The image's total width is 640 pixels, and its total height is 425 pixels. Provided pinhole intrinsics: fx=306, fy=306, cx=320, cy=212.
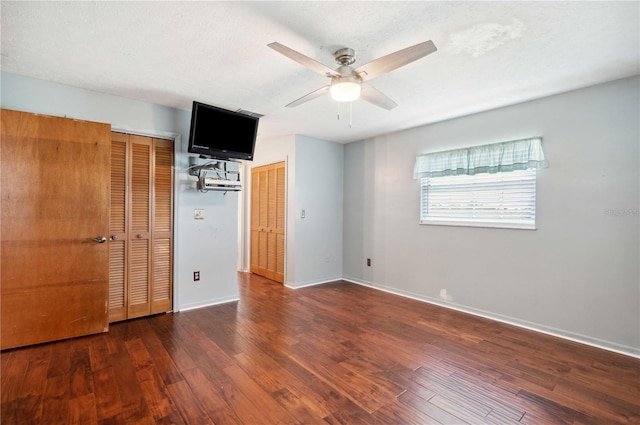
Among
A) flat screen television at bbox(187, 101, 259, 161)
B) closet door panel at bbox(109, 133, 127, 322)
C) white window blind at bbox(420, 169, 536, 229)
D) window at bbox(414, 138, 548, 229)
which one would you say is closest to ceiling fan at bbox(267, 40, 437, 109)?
flat screen television at bbox(187, 101, 259, 161)

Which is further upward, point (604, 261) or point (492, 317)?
point (604, 261)

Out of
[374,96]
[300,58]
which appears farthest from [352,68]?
[300,58]

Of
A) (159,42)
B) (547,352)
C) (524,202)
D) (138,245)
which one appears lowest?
(547,352)

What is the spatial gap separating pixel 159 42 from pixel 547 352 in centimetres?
391

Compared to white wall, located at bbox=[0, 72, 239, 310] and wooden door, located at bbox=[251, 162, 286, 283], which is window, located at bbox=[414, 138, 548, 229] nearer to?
wooden door, located at bbox=[251, 162, 286, 283]

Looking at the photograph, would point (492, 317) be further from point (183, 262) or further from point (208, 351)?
point (183, 262)

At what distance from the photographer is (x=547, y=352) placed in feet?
8.59

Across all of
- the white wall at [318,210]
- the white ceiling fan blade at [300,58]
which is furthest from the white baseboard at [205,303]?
the white ceiling fan blade at [300,58]

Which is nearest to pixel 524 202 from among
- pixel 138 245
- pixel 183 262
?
pixel 183 262

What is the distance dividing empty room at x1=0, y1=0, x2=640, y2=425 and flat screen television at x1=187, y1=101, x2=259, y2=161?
23 millimetres

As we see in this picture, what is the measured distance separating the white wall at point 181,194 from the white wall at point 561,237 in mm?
2518

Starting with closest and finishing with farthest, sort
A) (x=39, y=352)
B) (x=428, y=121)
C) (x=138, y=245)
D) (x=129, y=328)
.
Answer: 1. (x=39, y=352)
2. (x=129, y=328)
3. (x=138, y=245)
4. (x=428, y=121)

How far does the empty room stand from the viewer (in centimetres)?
188

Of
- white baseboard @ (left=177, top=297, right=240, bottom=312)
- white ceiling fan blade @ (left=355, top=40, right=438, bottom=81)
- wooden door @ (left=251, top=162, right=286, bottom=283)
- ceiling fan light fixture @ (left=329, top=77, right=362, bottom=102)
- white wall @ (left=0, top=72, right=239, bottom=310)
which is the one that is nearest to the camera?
white ceiling fan blade @ (left=355, top=40, right=438, bottom=81)
